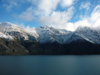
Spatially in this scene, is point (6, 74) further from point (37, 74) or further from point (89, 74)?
point (89, 74)

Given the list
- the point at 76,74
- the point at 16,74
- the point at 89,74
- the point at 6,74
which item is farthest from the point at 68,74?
the point at 6,74

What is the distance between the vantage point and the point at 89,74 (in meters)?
Result: 65.3

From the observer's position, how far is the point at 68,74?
66188mm

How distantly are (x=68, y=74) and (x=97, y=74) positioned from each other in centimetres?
1697

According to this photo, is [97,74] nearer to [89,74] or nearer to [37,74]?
[89,74]

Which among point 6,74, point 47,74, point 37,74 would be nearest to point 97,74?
point 47,74

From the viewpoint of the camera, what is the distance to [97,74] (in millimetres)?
63938

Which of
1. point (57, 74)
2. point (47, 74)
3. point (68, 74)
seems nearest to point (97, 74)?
point (68, 74)

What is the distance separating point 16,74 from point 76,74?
119 feet

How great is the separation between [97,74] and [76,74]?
12.1 m

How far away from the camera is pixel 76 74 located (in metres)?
65.9

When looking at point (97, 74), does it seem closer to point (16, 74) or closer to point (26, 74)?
point (26, 74)

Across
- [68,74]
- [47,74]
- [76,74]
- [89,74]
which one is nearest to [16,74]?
[47,74]

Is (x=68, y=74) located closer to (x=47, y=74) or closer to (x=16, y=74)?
(x=47, y=74)
